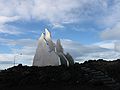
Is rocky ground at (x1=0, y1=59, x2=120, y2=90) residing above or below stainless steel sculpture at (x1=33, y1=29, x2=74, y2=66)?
below

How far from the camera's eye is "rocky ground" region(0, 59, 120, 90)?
37688 millimetres

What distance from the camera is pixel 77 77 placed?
39.9m

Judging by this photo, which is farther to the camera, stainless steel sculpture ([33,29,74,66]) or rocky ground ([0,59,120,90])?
stainless steel sculpture ([33,29,74,66])

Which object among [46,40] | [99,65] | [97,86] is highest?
[46,40]

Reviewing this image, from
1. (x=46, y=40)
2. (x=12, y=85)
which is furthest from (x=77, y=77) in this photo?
(x=46, y=40)

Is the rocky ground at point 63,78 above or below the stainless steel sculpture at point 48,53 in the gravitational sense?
below

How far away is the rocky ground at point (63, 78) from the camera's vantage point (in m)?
37.7

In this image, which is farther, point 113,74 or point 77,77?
point 113,74

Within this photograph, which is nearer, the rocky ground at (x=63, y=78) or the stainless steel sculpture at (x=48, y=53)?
the rocky ground at (x=63, y=78)

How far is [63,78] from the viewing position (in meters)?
39.5

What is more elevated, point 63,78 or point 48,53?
point 48,53

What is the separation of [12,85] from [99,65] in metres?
14.7

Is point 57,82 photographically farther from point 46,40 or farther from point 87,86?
point 46,40

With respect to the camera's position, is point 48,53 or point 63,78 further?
point 48,53
